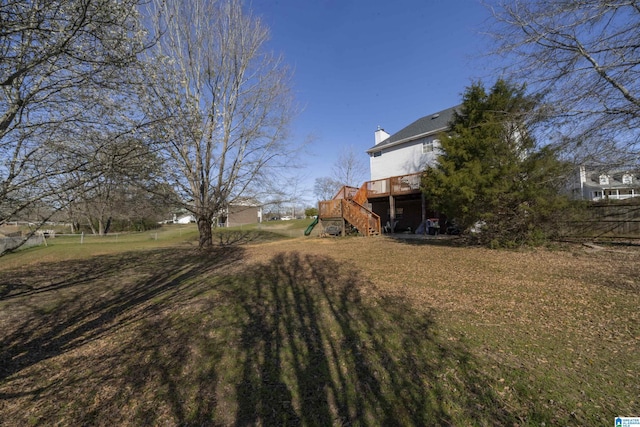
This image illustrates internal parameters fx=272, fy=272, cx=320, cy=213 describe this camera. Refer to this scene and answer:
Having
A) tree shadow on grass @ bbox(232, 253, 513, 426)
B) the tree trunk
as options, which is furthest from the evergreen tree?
the tree trunk

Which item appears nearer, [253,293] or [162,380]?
[162,380]

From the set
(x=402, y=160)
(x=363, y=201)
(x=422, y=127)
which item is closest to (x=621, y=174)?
(x=363, y=201)

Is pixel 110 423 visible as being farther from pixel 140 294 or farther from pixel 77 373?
pixel 140 294

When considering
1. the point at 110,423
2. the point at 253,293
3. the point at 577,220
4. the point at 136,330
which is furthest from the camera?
the point at 577,220

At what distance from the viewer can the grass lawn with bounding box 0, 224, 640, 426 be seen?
2406 millimetres

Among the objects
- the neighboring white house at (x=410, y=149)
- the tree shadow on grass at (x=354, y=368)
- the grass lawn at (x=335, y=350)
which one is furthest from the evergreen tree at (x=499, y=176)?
the neighboring white house at (x=410, y=149)

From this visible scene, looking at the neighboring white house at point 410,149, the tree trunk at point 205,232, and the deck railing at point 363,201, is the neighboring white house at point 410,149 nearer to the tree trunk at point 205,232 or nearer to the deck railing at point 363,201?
the deck railing at point 363,201

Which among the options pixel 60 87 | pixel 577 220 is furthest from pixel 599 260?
pixel 60 87

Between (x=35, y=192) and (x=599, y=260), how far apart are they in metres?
11.8

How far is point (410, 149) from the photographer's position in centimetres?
2048

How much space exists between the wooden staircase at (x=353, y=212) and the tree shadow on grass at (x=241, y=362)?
32.6ft

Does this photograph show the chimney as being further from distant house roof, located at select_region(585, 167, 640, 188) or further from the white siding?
distant house roof, located at select_region(585, 167, 640, 188)

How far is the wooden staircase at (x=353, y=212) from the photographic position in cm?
1576

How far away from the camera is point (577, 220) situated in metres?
10.2
